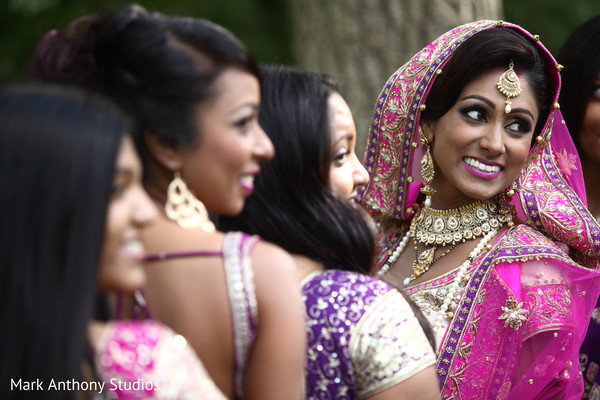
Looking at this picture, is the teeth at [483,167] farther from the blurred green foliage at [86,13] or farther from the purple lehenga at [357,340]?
the blurred green foliage at [86,13]

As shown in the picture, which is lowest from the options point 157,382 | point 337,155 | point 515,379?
point 515,379

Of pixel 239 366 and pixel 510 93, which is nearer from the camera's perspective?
pixel 239 366

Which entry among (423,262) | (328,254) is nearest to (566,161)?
(423,262)

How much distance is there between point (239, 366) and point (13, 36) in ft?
19.8

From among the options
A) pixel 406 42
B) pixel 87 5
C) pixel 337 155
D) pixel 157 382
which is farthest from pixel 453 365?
pixel 87 5

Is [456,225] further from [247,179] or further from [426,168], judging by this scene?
[247,179]

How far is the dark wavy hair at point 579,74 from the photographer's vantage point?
12.4 ft

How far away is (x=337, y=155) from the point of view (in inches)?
91.5

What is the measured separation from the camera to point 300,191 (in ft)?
7.25

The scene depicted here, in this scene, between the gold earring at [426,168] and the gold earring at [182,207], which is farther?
the gold earring at [426,168]

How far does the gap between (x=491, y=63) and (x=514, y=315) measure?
87cm

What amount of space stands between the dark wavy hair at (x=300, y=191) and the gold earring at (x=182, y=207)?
28 centimetres

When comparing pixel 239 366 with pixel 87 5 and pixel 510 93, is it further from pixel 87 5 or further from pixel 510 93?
pixel 87 5

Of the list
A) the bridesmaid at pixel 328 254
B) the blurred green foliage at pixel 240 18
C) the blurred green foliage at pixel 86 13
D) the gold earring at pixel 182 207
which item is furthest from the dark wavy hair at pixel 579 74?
the blurred green foliage at pixel 240 18
